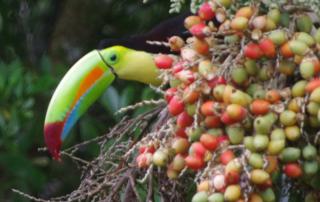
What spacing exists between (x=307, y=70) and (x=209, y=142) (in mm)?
168

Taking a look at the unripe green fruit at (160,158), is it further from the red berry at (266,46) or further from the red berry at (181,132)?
the red berry at (266,46)

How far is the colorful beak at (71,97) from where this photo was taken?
2.09 metres

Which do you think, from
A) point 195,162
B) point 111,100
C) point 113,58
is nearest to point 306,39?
point 195,162

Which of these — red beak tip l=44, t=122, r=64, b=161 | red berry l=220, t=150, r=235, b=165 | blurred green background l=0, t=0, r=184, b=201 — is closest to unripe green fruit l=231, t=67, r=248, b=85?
red berry l=220, t=150, r=235, b=165

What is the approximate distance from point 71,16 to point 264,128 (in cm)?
244

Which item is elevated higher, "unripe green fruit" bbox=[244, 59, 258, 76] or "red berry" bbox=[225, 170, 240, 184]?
"unripe green fruit" bbox=[244, 59, 258, 76]

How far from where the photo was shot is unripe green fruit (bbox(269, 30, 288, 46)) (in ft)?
4.79

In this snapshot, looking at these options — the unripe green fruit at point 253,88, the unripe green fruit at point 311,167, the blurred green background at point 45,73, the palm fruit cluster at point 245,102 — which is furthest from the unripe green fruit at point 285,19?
the blurred green background at point 45,73

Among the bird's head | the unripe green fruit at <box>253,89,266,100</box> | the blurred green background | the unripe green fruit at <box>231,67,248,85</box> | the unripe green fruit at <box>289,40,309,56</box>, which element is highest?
the unripe green fruit at <box>289,40,309,56</box>

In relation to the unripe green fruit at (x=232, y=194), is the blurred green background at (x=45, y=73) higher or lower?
lower

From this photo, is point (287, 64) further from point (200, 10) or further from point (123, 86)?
point (123, 86)

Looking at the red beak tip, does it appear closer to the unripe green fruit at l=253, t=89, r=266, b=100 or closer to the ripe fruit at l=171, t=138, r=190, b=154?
the ripe fruit at l=171, t=138, r=190, b=154

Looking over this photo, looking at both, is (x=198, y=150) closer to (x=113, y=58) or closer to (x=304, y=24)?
(x=304, y=24)

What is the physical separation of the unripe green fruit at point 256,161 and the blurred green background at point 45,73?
1474 mm
